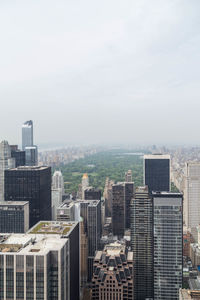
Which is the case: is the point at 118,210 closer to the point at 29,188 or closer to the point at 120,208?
the point at 120,208

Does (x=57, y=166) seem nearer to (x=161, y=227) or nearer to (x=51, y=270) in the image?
(x=161, y=227)

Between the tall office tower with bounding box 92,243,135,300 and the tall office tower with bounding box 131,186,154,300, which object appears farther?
the tall office tower with bounding box 131,186,154,300

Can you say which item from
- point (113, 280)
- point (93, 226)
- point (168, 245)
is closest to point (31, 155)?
point (93, 226)

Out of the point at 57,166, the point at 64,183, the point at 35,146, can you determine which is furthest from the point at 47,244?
the point at 57,166

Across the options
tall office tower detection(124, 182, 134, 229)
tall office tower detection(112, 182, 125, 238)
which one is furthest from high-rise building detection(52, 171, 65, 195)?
tall office tower detection(124, 182, 134, 229)

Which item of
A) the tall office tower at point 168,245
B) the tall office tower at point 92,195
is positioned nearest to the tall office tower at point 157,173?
the tall office tower at point 92,195

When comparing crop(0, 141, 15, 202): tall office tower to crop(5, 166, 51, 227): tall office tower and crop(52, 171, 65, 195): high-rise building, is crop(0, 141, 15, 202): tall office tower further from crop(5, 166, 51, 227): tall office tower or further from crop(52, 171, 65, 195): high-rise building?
crop(52, 171, 65, 195): high-rise building

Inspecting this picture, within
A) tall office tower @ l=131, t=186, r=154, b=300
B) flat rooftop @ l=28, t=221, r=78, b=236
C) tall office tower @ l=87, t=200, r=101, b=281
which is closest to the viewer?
flat rooftop @ l=28, t=221, r=78, b=236
